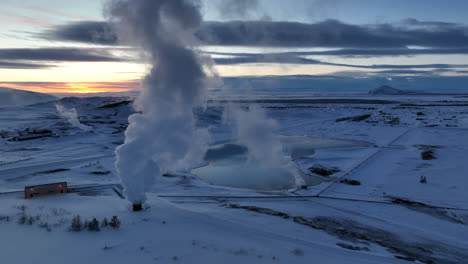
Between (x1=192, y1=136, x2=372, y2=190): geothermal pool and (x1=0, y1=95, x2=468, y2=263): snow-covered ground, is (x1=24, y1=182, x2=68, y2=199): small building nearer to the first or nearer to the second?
(x1=0, y1=95, x2=468, y2=263): snow-covered ground

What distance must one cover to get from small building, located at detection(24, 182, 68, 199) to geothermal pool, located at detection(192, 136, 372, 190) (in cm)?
931

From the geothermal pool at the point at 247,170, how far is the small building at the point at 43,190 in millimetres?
9312

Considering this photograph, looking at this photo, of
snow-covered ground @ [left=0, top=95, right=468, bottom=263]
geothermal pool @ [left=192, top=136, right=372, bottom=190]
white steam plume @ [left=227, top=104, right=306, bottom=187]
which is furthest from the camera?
white steam plume @ [left=227, top=104, right=306, bottom=187]

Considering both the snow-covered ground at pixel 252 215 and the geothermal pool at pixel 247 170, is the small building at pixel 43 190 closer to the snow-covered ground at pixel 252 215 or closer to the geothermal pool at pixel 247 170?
the snow-covered ground at pixel 252 215

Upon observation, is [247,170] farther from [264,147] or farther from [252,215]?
[252,215]

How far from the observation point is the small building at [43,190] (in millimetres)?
16422

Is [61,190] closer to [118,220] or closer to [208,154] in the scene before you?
[118,220]

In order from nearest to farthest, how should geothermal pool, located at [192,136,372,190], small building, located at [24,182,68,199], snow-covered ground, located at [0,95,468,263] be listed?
snow-covered ground, located at [0,95,468,263]
small building, located at [24,182,68,199]
geothermal pool, located at [192,136,372,190]

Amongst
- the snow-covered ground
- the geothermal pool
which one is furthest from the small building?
the geothermal pool

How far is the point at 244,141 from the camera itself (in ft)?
135

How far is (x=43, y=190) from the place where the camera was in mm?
16922

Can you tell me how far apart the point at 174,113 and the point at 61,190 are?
7655mm

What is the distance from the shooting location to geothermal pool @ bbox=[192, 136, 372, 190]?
22.0 metres

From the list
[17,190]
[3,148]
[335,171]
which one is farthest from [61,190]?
[3,148]
